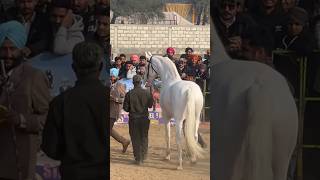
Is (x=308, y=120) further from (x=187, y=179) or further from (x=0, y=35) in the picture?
(x=0, y=35)

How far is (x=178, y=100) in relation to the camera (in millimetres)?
3463

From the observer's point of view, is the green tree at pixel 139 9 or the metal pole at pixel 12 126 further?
the metal pole at pixel 12 126

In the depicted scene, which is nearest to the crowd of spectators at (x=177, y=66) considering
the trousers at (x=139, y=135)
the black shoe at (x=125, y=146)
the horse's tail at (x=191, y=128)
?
the horse's tail at (x=191, y=128)

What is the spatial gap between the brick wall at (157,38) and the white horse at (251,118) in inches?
3.4

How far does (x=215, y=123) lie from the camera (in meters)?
3.37

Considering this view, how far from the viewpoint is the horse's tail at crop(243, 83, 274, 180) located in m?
3.31

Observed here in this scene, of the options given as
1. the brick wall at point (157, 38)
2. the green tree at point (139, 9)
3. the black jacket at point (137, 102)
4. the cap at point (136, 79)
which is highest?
the green tree at point (139, 9)

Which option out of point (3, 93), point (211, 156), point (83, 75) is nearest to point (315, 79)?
point (211, 156)

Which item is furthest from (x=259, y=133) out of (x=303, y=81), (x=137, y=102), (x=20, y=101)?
(x=20, y=101)

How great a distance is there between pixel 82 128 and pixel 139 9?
0.81m

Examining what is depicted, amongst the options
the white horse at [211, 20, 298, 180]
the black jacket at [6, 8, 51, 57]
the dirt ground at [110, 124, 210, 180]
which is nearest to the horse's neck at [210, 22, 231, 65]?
the white horse at [211, 20, 298, 180]

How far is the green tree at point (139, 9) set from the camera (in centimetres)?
330

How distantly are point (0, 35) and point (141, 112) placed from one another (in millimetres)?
1012

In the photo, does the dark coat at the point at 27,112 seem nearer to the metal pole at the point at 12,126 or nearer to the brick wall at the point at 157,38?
the metal pole at the point at 12,126
